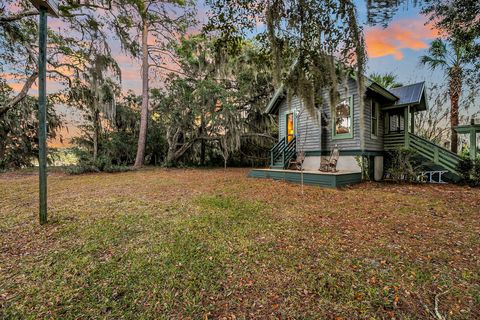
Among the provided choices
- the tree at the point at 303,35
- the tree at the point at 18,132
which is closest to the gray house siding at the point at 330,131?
the tree at the point at 303,35

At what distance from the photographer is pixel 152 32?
39.4ft

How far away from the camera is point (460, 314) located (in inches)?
60.1

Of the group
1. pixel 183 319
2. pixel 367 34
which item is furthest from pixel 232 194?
pixel 367 34

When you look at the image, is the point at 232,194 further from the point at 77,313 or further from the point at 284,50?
the point at 77,313

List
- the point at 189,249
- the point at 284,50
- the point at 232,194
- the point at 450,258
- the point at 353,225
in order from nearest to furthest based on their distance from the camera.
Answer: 1. the point at 450,258
2. the point at 189,249
3. the point at 284,50
4. the point at 353,225
5. the point at 232,194

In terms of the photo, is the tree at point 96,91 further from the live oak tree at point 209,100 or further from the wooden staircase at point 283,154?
the wooden staircase at point 283,154

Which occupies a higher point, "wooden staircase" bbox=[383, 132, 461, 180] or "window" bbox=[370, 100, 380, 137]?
"window" bbox=[370, 100, 380, 137]

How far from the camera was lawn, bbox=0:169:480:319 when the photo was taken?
1.61 metres

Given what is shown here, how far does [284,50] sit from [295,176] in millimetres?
5147

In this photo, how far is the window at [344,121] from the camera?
7.74 metres

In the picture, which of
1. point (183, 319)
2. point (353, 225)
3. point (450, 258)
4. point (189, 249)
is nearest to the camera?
point (183, 319)

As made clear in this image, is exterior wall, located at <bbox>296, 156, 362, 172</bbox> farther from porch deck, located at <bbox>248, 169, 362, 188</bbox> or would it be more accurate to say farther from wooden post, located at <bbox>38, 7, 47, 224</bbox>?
wooden post, located at <bbox>38, 7, 47, 224</bbox>

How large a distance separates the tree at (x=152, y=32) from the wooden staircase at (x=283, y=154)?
7.60m

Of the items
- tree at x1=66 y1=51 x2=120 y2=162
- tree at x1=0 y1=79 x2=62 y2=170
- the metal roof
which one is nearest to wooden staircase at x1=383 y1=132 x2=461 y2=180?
the metal roof
